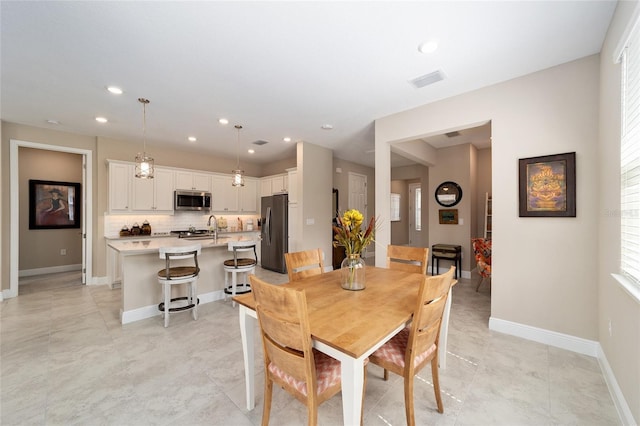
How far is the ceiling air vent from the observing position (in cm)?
265

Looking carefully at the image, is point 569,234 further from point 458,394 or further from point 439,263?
point 439,263

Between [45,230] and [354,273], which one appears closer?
[354,273]

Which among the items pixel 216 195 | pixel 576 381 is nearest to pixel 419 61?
pixel 576 381

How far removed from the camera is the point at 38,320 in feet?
10.2

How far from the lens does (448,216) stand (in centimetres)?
544

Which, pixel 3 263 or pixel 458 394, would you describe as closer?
pixel 458 394

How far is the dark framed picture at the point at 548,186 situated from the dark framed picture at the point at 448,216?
280 centimetres

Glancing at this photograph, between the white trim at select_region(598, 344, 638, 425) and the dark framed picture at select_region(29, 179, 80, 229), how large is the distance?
8753mm

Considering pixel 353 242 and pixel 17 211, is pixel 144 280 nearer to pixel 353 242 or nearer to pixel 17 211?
pixel 353 242

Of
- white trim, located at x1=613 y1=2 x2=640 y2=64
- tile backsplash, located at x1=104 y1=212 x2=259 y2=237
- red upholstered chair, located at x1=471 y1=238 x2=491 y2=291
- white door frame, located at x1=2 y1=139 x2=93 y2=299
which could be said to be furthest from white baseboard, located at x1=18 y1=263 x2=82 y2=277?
white trim, located at x1=613 y1=2 x2=640 y2=64

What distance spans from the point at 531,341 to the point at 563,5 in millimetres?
2918

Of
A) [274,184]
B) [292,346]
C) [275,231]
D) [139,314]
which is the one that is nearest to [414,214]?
[274,184]

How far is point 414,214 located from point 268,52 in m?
7.19

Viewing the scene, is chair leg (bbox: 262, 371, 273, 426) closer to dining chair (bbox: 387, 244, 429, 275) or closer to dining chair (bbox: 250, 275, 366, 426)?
dining chair (bbox: 250, 275, 366, 426)
